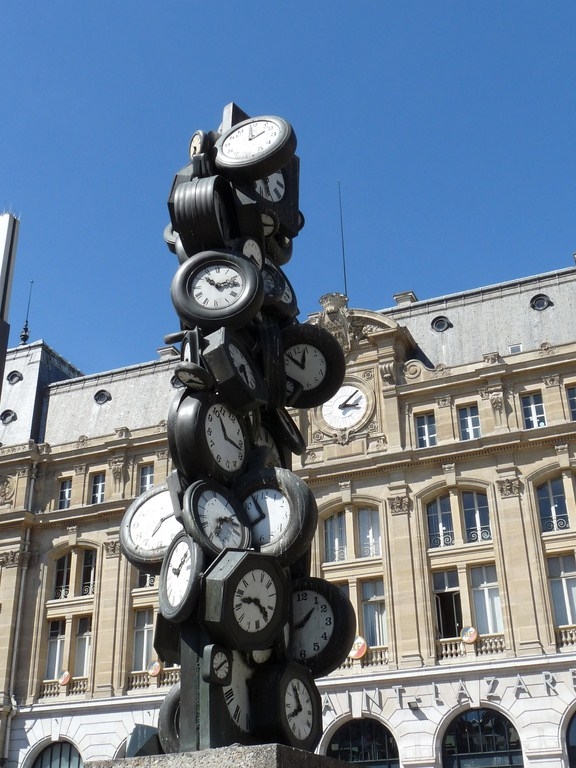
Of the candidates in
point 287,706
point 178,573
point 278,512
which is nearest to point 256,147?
point 278,512

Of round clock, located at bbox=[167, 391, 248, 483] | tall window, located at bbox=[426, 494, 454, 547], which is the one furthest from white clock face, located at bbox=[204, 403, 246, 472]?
tall window, located at bbox=[426, 494, 454, 547]

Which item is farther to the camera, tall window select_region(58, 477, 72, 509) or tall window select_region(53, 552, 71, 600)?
tall window select_region(58, 477, 72, 509)

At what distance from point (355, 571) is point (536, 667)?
7672mm

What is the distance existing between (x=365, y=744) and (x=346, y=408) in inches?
532

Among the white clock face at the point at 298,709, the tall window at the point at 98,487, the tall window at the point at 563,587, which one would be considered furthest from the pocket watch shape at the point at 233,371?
the tall window at the point at 98,487

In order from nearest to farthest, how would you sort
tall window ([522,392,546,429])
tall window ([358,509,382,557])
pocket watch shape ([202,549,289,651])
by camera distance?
pocket watch shape ([202,549,289,651])
tall window ([522,392,546,429])
tall window ([358,509,382,557])

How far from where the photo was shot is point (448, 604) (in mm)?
34750

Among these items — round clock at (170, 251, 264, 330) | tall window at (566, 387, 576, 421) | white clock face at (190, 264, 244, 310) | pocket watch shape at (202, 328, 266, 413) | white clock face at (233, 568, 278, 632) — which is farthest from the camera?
tall window at (566, 387, 576, 421)

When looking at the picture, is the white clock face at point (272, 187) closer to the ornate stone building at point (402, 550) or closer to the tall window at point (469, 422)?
the ornate stone building at point (402, 550)

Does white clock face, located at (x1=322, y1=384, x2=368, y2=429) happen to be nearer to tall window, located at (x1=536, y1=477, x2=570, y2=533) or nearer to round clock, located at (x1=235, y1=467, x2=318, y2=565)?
tall window, located at (x1=536, y1=477, x2=570, y2=533)

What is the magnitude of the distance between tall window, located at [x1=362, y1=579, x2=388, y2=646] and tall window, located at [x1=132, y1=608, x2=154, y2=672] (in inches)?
376

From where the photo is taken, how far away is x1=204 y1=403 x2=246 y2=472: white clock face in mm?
9539

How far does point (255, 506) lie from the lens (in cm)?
962

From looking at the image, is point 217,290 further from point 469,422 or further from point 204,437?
point 469,422
